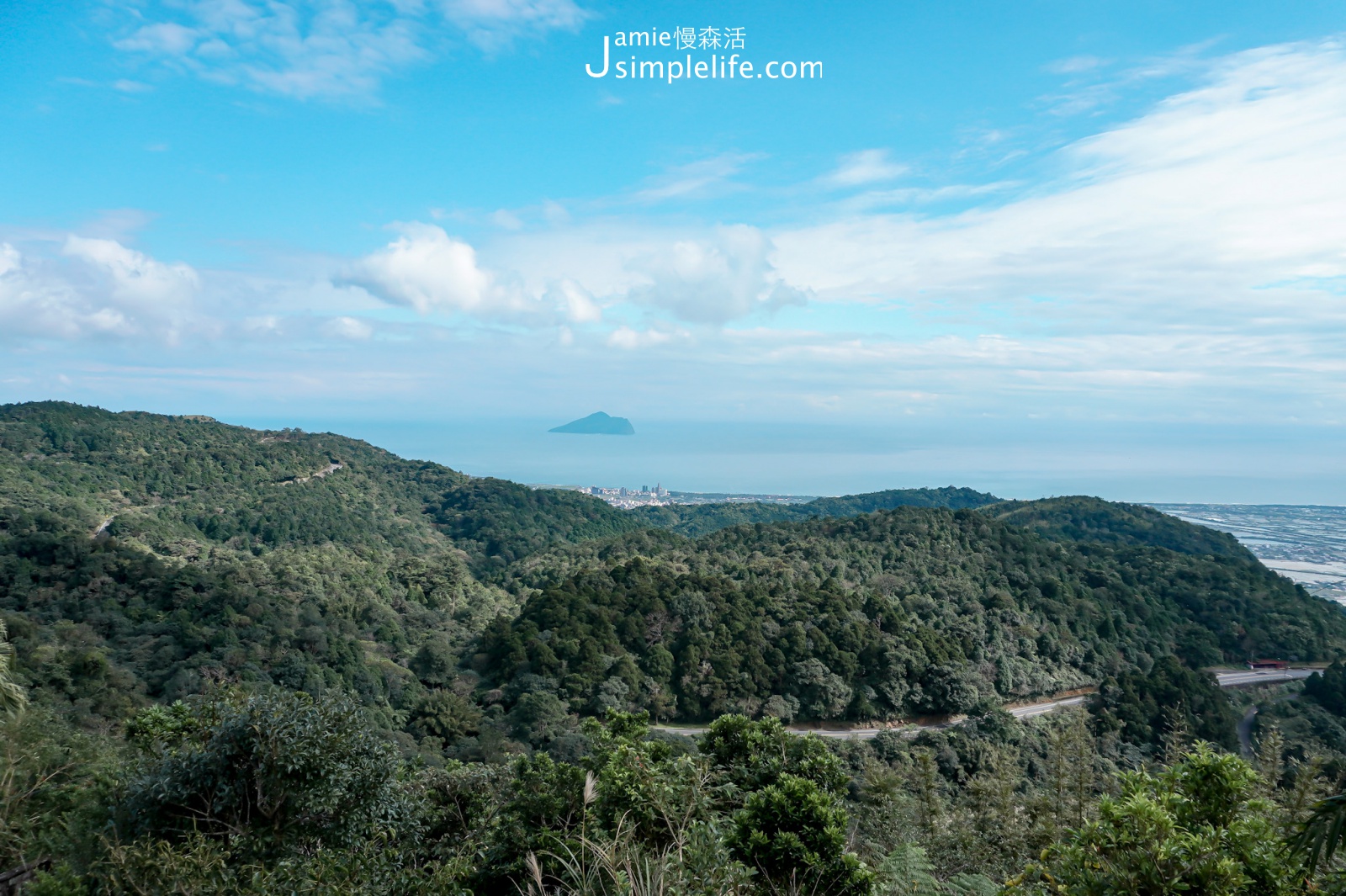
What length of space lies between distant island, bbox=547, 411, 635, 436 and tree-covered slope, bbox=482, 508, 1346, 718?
134 meters

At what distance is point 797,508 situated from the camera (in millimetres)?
75562

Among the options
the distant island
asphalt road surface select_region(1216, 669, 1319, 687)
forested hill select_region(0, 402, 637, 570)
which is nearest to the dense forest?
forested hill select_region(0, 402, 637, 570)

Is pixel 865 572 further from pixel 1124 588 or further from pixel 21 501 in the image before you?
pixel 21 501

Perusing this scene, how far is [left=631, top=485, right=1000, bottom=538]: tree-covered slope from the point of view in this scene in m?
71.0

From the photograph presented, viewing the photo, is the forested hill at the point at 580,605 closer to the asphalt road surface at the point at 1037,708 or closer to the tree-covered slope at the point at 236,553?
the tree-covered slope at the point at 236,553

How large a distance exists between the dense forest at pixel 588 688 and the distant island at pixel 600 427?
356 ft

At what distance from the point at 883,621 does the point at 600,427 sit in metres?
153

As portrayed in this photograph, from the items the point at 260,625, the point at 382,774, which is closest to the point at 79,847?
the point at 382,774

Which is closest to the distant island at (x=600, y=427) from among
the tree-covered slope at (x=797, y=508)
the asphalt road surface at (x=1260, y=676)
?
the tree-covered slope at (x=797, y=508)

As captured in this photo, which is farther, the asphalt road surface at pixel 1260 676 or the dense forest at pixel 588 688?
the asphalt road surface at pixel 1260 676

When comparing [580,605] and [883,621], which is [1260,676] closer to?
[883,621]

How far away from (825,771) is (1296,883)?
15.1ft

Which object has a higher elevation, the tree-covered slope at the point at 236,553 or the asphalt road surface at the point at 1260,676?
the tree-covered slope at the point at 236,553

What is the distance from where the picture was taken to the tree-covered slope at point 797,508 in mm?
71000
